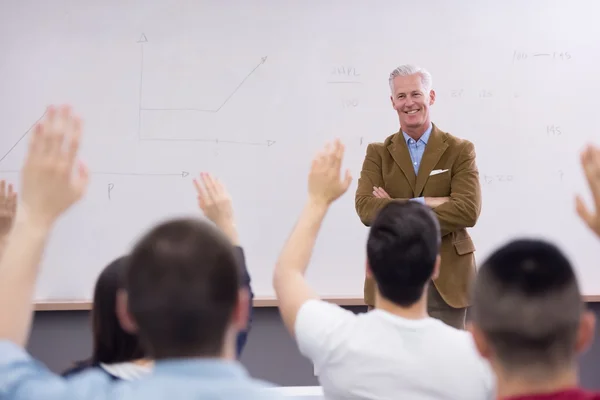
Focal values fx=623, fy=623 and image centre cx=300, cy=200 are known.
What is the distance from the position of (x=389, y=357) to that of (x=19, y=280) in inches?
26.5

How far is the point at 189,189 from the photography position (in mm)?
3125

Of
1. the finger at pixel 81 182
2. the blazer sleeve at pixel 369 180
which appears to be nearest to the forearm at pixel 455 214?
the blazer sleeve at pixel 369 180

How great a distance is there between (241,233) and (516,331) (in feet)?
7.81

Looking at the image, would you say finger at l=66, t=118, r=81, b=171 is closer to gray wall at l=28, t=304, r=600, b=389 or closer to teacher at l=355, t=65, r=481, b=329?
teacher at l=355, t=65, r=481, b=329

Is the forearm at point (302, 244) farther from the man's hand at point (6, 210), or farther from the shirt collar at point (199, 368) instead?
the man's hand at point (6, 210)

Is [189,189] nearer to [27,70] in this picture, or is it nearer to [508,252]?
[27,70]

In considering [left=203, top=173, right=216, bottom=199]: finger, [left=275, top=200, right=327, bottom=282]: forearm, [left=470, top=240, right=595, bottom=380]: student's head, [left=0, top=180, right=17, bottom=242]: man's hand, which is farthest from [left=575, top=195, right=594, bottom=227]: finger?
[left=0, top=180, right=17, bottom=242]: man's hand

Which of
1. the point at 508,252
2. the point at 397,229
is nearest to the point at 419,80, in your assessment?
the point at 397,229

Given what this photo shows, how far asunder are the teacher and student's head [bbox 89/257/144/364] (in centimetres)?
150

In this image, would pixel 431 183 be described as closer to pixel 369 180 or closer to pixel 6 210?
pixel 369 180

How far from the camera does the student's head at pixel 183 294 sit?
83cm

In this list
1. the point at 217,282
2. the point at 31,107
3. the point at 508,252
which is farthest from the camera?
the point at 31,107

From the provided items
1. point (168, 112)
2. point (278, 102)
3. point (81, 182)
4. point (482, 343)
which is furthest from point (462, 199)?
point (81, 182)

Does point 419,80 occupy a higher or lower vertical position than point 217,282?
higher
